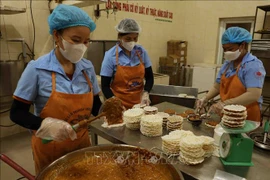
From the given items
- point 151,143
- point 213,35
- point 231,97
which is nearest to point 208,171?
point 151,143

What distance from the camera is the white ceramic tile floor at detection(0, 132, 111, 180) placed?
2428 millimetres

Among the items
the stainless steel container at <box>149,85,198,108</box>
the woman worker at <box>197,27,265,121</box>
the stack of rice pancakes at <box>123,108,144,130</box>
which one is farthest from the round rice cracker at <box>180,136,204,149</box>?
the stainless steel container at <box>149,85,198,108</box>

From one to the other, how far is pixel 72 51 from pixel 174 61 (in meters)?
4.06

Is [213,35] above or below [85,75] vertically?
above

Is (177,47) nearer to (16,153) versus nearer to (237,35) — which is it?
(237,35)

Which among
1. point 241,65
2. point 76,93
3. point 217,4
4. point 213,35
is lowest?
point 76,93

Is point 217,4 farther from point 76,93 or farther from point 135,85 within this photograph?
point 76,93

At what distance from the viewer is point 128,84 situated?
215cm

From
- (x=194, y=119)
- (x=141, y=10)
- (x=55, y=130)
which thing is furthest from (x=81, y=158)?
(x=141, y=10)

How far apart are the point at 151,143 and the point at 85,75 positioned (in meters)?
0.61

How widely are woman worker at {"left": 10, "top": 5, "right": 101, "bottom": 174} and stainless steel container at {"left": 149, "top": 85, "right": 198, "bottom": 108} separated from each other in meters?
1.62

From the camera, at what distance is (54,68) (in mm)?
1182

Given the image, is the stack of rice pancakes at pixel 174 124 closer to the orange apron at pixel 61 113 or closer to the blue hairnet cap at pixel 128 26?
the orange apron at pixel 61 113

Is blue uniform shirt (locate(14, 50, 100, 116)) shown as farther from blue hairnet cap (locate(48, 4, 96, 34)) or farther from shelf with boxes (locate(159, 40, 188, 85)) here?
shelf with boxes (locate(159, 40, 188, 85))
